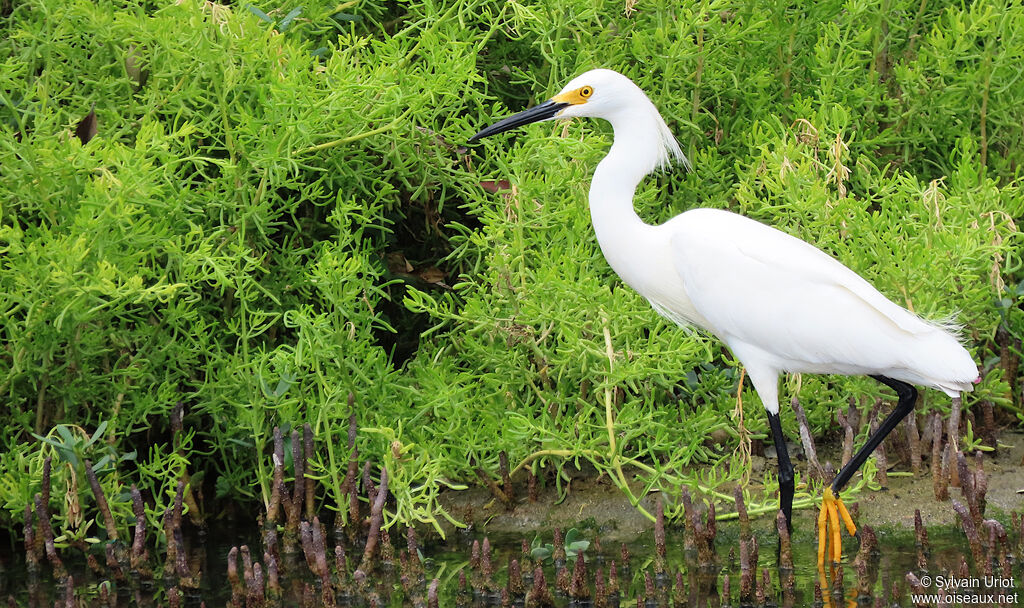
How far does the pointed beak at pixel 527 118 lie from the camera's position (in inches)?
202

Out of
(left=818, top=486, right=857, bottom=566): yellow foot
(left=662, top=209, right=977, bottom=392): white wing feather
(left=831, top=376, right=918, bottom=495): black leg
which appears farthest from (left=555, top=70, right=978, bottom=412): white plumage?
(left=818, top=486, right=857, bottom=566): yellow foot

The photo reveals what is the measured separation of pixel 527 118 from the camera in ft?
16.8

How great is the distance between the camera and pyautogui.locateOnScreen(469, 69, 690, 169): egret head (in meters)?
5.09

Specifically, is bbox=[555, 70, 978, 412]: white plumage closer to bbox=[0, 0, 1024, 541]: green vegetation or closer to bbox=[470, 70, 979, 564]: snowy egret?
bbox=[470, 70, 979, 564]: snowy egret

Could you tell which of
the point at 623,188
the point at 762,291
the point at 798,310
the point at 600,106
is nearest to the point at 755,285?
the point at 762,291

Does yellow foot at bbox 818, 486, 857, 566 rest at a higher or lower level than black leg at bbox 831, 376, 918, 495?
lower

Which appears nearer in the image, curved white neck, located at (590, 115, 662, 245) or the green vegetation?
the green vegetation

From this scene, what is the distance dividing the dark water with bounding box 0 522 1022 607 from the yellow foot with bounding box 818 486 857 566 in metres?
0.08

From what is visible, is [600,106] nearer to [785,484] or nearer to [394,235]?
[394,235]

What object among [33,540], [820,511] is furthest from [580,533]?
[33,540]

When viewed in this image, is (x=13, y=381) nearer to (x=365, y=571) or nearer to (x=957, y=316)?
(x=365, y=571)

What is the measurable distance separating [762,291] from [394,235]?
184cm

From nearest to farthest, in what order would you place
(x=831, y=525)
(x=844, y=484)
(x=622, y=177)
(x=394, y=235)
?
1. (x=831, y=525)
2. (x=844, y=484)
3. (x=622, y=177)
4. (x=394, y=235)

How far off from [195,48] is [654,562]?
105 inches
